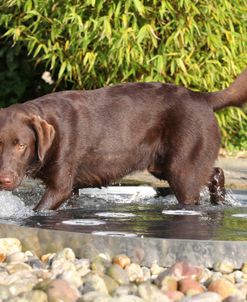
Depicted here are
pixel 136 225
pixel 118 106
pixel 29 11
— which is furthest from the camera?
pixel 29 11

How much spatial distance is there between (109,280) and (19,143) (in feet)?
6.63

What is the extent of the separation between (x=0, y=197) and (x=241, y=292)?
265cm

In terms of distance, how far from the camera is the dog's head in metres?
6.04

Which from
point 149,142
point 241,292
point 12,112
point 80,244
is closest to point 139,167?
point 149,142

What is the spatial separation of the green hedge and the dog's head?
3.19m

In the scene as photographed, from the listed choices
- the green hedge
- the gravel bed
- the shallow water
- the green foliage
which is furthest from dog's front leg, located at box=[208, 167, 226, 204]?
the green foliage

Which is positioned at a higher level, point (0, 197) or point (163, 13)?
point (163, 13)

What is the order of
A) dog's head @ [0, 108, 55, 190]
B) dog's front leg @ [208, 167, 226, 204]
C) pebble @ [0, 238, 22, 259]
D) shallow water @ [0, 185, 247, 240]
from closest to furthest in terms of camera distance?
pebble @ [0, 238, 22, 259] < shallow water @ [0, 185, 247, 240] < dog's head @ [0, 108, 55, 190] < dog's front leg @ [208, 167, 226, 204]

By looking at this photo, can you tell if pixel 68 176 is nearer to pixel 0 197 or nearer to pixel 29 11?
pixel 0 197

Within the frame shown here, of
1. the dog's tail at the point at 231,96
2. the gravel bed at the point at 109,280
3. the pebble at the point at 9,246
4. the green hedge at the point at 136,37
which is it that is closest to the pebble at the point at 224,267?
the gravel bed at the point at 109,280

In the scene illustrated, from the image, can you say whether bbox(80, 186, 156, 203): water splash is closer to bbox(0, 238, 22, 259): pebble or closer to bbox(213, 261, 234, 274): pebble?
bbox(0, 238, 22, 259): pebble

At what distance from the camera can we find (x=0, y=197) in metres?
6.47

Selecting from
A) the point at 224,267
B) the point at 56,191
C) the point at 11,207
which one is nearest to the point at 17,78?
the point at 56,191

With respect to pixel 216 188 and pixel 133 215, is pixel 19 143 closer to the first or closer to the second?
pixel 133 215
